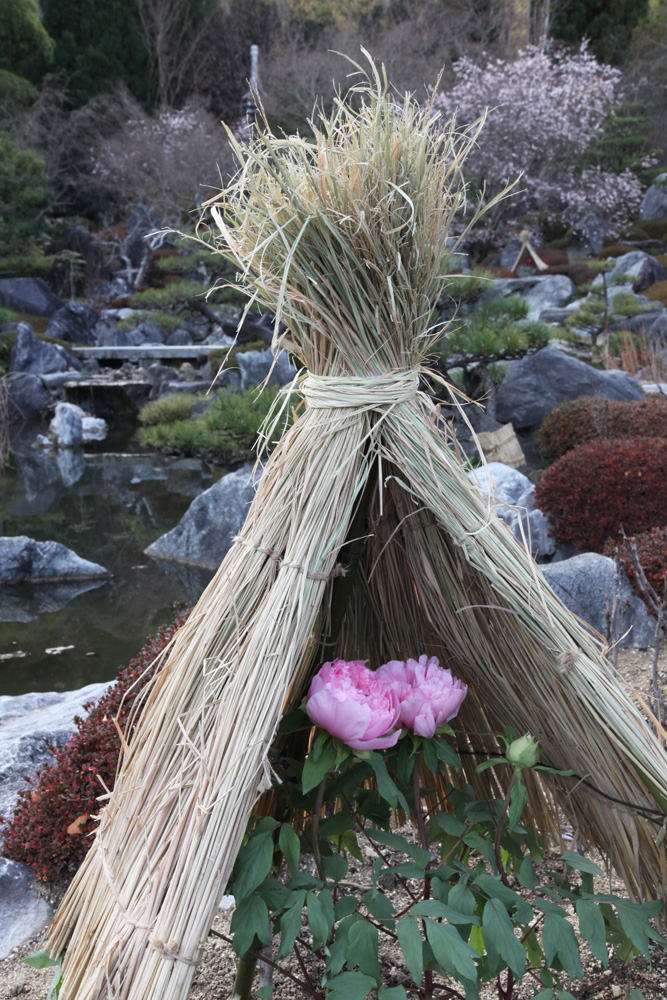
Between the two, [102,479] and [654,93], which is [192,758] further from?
[654,93]

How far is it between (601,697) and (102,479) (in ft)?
28.0

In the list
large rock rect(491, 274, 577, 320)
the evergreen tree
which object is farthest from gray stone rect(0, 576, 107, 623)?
the evergreen tree

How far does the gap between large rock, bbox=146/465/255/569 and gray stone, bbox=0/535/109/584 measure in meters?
0.61

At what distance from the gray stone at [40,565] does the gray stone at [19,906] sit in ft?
13.5

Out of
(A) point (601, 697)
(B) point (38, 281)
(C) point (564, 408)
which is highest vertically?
(A) point (601, 697)

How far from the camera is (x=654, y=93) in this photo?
22219 millimetres

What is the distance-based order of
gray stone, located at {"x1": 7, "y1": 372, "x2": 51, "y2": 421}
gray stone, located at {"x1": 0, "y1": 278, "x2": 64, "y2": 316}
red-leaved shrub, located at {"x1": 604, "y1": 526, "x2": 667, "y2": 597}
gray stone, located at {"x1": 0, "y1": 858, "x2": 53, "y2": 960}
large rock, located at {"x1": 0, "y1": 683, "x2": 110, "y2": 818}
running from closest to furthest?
gray stone, located at {"x1": 0, "y1": 858, "x2": 53, "y2": 960}
large rock, located at {"x1": 0, "y1": 683, "x2": 110, "y2": 818}
red-leaved shrub, located at {"x1": 604, "y1": 526, "x2": 667, "y2": 597}
gray stone, located at {"x1": 7, "y1": 372, "x2": 51, "y2": 421}
gray stone, located at {"x1": 0, "y1": 278, "x2": 64, "y2": 316}

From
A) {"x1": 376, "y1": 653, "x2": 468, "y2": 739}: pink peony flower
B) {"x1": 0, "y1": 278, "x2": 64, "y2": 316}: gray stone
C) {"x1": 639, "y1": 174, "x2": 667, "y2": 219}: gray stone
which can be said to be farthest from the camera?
{"x1": 639, "y1": 174, "x2": 667, "y2": 219}: gray stone

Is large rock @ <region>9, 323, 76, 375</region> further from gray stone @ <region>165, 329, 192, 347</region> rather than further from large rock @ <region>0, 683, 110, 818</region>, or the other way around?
large rock @ <region>0, 683, 110, 818</region>

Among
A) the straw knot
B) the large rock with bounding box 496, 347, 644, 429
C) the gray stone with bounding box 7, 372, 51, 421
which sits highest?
the straw knot

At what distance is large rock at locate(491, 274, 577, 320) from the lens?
51.5 ft

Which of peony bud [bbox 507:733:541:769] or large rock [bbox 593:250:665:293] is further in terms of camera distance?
Result: large rock [bbox 593:250:665:293]

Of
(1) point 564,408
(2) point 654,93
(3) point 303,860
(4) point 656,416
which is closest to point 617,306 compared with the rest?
(1) point 564,408

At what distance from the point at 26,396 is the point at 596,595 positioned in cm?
1126
